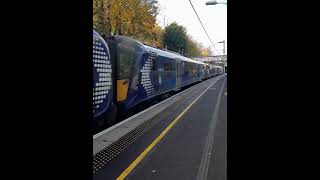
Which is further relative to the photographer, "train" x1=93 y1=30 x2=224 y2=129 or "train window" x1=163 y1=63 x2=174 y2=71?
"train window" x1=163 y1=63 x2=174 y2=71

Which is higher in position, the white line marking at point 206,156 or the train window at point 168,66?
the train window at point 168,66

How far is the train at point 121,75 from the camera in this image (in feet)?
25.7

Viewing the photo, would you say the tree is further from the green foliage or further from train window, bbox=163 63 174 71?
train window, bbox=163 63 174 71

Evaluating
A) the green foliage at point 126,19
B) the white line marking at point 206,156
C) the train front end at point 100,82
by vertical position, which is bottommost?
the white line marking at point 206,156

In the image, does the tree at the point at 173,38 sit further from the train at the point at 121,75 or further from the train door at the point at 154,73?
the train door at the point at 154,73

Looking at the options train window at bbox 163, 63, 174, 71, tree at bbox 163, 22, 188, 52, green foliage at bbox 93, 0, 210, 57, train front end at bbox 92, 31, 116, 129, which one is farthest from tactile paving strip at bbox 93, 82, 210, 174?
tree at bbox 163, 22, 188, 52

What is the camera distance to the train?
7848 mm

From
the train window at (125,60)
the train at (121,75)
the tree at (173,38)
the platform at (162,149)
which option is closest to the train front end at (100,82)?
the train at (121,75)

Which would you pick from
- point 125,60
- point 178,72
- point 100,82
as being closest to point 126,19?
point 178,72

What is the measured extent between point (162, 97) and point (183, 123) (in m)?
9.35

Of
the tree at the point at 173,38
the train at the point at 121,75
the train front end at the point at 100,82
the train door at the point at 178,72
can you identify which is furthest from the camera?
the tree at the point at 173,38
